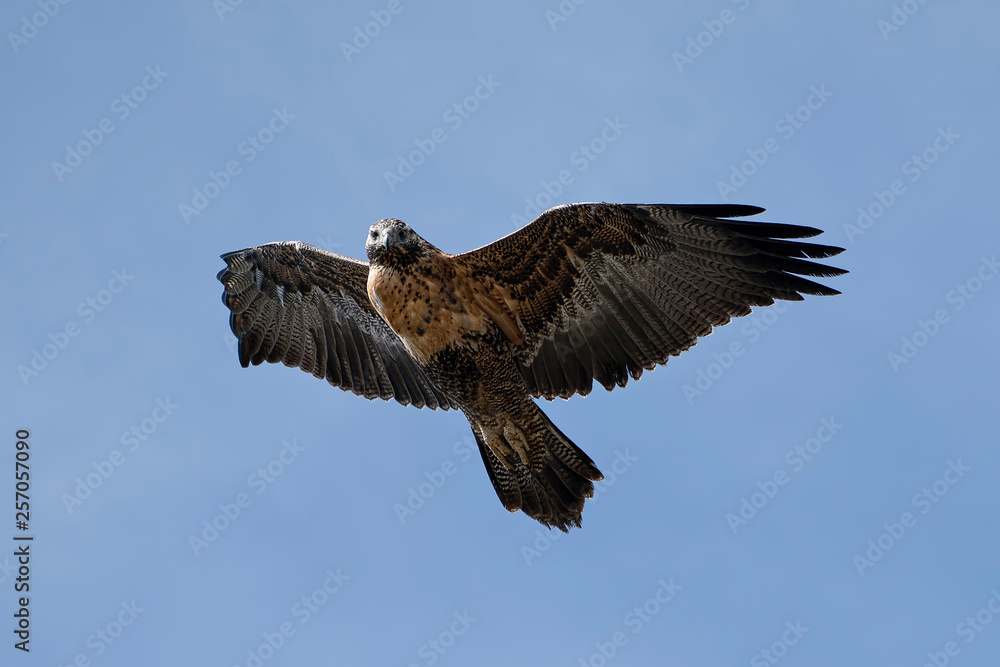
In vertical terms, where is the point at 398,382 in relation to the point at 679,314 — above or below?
below

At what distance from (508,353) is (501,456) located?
1.03 metres

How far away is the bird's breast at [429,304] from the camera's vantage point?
9.55m

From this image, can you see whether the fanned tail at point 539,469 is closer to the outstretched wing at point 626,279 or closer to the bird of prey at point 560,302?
the bird of prey at point 560,302

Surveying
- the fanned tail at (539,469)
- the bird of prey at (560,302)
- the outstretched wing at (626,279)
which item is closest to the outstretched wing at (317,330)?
the bird of prey at (560,302)

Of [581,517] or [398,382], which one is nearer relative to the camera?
[581,517]

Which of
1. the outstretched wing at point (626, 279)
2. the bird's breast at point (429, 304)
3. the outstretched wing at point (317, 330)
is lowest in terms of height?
the outstretched wing at point (317, 330)

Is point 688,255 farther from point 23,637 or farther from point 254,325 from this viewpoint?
point 23,637

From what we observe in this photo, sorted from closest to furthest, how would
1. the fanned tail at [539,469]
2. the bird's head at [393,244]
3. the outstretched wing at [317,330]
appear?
1. the bird's head at [393,244]
2. the fanned tail at [539,469]
3. the outstretched wing at [317,330]

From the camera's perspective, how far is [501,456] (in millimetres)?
10320

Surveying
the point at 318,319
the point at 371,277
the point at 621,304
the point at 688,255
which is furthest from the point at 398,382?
the point at 688,255

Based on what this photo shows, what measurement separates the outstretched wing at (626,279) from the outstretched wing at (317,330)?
5.57 ft

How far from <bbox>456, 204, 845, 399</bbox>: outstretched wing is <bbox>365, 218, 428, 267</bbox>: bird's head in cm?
44

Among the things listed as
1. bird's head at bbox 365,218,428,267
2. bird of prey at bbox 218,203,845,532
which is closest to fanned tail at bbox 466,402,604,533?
bird of prey at bbox 218,203,845,532

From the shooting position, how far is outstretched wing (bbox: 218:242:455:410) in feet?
37.1
